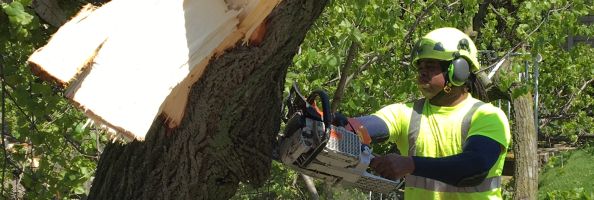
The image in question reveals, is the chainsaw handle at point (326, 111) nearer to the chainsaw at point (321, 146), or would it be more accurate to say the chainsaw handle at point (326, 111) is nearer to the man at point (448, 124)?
the chainsaw at point (321, 146)

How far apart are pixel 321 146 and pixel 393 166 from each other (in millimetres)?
321

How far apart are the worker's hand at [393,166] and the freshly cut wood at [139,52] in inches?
29.4

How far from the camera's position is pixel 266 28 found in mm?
2736

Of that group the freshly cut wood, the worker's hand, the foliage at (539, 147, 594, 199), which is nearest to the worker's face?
the worker's hand

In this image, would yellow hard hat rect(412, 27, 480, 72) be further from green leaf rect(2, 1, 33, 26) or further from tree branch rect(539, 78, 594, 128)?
tree branch rect(539, 78, 594, 128)

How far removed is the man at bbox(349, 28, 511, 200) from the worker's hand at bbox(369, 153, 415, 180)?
2.3 inches

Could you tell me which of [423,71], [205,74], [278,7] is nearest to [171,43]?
[205,74]

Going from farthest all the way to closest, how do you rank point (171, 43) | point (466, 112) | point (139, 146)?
point (466, 112)
point (139, 146)
point (171, 43)

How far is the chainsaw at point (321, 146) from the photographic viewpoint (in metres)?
2.96

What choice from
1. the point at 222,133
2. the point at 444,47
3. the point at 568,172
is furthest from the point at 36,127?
the point at 568,172

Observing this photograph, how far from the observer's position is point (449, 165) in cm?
317

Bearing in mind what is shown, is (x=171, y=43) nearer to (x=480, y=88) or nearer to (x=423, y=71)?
(x=423, y=71)

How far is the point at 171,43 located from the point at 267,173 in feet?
2.14

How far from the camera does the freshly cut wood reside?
245cm
